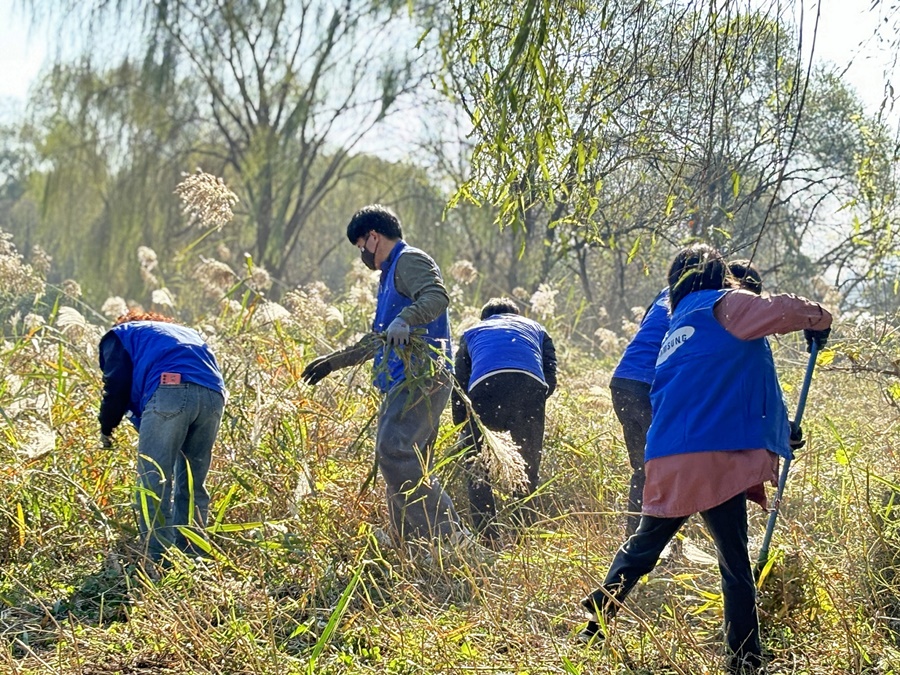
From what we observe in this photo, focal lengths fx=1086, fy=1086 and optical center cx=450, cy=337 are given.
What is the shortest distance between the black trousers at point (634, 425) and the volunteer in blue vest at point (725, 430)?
1665 mm

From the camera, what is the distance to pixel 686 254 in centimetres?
423

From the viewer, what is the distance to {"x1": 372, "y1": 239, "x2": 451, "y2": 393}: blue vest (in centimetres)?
536

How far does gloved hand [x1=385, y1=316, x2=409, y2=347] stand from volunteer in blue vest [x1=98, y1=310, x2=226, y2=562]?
1.10 m

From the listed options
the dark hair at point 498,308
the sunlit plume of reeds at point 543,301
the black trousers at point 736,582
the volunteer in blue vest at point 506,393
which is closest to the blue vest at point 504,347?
the volunteer in blue vest at point 506,393

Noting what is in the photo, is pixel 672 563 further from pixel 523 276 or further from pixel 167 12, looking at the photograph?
pixel 167 12

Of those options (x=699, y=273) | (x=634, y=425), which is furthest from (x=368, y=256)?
(x=699, y=273)

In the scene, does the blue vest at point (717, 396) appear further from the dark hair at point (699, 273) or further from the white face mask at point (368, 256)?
the white face mask at point (368, 256)

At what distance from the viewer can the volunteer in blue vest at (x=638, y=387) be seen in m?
5.75

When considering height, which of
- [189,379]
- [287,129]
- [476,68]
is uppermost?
[287,129]

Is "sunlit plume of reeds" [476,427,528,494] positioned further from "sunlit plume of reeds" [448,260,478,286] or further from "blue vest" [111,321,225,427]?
"sunlit plume of reeds" [448,260,478,286]

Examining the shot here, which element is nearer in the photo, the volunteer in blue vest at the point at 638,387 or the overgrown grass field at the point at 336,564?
the overgrown grass field at the point at 336,564

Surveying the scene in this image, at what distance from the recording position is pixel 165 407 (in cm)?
531

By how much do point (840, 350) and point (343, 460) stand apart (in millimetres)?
2727

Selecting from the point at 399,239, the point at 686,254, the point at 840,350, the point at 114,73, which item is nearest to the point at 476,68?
the point at 686,254
